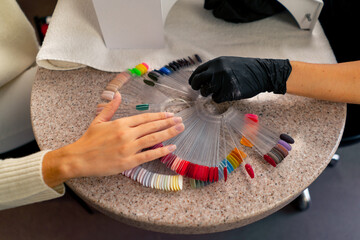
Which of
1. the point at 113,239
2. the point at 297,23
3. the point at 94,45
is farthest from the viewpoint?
the point at 113,239

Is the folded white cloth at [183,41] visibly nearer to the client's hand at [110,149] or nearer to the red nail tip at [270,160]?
the client's hand at [110,149]

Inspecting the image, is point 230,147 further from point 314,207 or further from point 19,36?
point 314,207

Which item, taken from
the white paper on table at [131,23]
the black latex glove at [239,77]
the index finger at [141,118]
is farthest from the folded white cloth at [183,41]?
the index finger at [141,118]

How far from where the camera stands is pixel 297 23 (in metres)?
1.09

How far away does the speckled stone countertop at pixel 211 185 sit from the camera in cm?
69

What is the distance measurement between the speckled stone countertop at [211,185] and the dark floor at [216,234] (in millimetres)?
877

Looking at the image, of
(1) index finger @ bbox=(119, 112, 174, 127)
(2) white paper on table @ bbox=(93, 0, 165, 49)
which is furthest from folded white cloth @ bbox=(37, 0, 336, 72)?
(1) index finger @ bbox=(119, 112, 174, 127)

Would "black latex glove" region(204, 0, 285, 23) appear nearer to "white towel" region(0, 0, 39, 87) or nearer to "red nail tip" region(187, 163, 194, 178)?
"red nail tip" region(187, 163, 194, 178)

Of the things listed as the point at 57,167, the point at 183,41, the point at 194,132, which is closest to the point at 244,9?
the point at 183,41

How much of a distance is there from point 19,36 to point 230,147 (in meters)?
0.91

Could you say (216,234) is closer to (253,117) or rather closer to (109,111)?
(253,117)

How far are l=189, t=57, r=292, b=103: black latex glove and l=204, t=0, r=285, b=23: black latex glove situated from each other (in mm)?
269

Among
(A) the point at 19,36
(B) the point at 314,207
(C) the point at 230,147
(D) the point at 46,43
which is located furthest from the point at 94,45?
(B) the point at 314,207

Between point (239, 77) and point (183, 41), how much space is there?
31 centimetres
